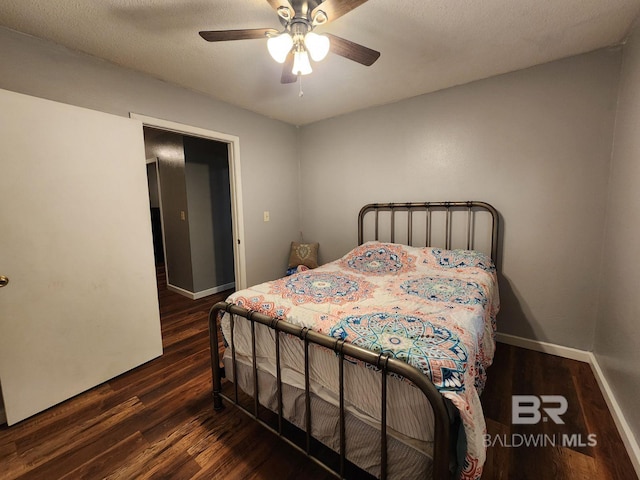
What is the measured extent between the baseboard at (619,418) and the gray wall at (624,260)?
0.04 meters

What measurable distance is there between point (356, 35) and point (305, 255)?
7.55 feet

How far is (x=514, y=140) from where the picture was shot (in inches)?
88.0

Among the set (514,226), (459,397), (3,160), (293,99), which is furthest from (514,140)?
(3,160)

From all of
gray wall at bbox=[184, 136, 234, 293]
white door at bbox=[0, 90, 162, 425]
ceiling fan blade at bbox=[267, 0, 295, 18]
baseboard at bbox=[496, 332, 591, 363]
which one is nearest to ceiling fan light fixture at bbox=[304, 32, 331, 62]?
ceiling fan blade at bbox=[267, 0, 295, 18]

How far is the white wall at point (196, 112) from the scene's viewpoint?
170 centimetres

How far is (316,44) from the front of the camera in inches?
50.9

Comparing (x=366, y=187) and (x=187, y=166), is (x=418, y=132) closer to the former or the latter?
(x=366, y=187)

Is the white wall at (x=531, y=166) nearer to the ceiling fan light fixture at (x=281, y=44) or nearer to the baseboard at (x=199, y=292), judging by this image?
the ceiling fan light fixture at (x=281, y=44)

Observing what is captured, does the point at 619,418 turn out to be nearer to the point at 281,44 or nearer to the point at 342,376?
the point at 342,376

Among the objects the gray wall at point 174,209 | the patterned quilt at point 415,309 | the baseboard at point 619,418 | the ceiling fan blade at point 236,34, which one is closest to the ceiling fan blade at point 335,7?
the ceiling fan blade at point 236,34

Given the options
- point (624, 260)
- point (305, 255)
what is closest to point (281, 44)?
point (624, 260)

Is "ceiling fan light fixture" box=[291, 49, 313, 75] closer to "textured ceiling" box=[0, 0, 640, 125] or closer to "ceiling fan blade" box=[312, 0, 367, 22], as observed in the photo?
"ceiling fan blade" box=[312, 0, 367, 22]

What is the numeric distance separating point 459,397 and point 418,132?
7.95 ft

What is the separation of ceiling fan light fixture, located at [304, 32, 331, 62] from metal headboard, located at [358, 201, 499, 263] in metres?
1.75
